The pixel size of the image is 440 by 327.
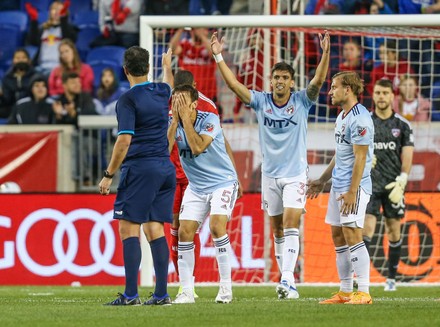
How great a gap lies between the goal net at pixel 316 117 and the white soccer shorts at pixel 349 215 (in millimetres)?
4070

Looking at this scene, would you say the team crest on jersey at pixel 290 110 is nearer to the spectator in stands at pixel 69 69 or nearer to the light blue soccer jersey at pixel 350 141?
the light blue soccer jersey at pixel 350 141

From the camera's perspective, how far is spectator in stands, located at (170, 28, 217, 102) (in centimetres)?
1641

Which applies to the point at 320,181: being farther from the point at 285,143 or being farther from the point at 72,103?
the point at 72,103

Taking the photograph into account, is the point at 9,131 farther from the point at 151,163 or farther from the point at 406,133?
the point at 151,163

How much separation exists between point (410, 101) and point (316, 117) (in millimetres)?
1392

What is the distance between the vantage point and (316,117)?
16.2 m

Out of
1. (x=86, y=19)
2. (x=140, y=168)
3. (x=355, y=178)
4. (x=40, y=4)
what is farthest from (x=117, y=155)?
(x=40, y=4)

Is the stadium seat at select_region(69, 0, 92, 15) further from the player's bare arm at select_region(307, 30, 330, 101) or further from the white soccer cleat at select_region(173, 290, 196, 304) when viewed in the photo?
the white soccer cleat at select_region(173, 290, 196, 304)

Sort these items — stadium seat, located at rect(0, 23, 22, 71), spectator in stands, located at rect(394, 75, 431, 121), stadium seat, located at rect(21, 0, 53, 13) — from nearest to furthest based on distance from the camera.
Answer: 1. spectator in stands, located at rect(394, 75, 431, 121)
2. stadium seat, located at rect(0, 23, 22, 71)
3. stadium seat, located at rect(21, 0, 53, 13)

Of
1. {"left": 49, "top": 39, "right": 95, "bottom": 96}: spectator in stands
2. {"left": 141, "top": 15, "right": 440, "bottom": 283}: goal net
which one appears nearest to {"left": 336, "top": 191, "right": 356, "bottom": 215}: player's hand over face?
{"left": 141, "top": 15, "right": 440, "bottom": 283}: goal net

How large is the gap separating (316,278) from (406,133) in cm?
236

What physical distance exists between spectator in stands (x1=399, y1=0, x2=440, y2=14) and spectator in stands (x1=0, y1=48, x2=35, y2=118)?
6414mm

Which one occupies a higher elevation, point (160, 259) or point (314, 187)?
point (314, 187)

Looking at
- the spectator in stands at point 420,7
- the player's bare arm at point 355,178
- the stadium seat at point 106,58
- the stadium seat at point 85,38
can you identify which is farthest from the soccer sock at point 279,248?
the stadium seat at point 85,38
